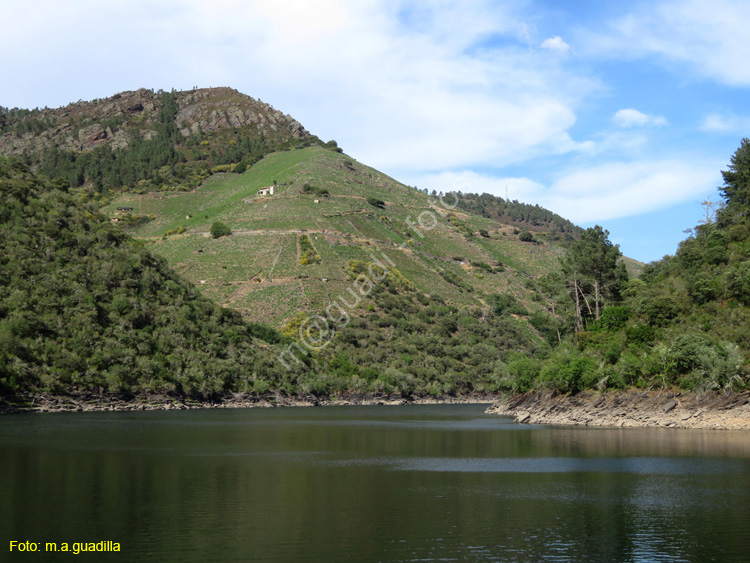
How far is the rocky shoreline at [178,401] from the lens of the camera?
73.9 m

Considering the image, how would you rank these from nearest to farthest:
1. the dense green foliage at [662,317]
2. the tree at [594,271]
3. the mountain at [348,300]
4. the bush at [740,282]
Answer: the dense green foliage at [662,317] → the bush at [740,282] → the mountain at [348,300] → the tree at [594,271]

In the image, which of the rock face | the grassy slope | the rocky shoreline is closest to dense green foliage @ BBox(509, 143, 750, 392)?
the rock face

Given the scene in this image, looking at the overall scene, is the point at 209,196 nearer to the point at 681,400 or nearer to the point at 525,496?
the point at 681,400

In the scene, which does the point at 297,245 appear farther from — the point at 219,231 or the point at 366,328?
the point at 366,328

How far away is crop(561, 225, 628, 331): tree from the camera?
84812 millimetres

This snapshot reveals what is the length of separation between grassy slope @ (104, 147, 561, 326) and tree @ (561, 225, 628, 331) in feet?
171

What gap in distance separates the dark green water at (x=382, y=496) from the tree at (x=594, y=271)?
112 ft

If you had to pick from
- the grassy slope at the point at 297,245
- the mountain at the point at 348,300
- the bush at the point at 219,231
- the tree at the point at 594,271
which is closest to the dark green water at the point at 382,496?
the mountain at the point at 348,300

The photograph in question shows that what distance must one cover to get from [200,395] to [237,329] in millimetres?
19966

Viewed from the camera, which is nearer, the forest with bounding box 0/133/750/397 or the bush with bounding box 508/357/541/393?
the forest with bounding box 0/133/750/397

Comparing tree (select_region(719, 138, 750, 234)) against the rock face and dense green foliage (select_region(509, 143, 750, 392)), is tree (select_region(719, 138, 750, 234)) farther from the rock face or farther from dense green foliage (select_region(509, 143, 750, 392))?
the rock face

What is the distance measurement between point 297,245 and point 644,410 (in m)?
96.7

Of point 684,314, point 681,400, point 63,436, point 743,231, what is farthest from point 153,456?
point 743,231

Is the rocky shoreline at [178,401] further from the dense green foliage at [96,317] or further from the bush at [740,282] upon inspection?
the bush at [740,282]
